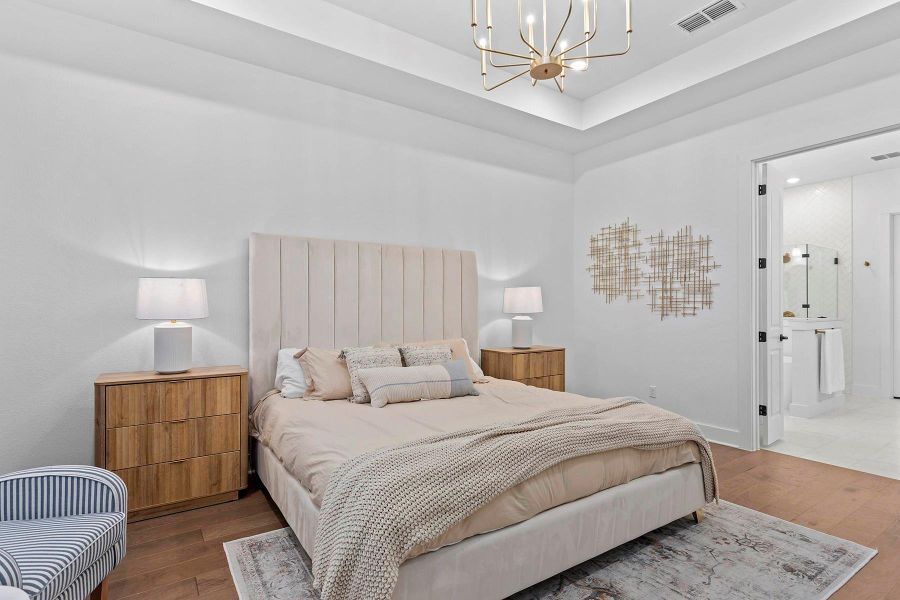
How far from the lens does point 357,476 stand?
5.48ft

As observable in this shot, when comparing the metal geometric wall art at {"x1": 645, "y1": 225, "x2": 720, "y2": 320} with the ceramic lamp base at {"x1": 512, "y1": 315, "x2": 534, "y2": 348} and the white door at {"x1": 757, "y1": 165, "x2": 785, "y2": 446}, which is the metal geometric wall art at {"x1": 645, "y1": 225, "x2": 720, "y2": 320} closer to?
the white door at {"x1": 757, "y1": 165, "x2": 785, "y2": 446}

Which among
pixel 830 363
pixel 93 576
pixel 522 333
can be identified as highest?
pixel 522 333

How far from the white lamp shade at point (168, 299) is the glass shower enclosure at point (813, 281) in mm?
6633

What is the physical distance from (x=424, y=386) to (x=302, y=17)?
245 centimetres

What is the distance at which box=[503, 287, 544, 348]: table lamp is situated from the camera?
14.2 feet

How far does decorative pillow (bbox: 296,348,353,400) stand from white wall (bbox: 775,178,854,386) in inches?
247

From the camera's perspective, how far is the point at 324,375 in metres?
3.05

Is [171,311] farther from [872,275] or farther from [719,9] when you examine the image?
[872,275]

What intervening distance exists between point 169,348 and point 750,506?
3.48m

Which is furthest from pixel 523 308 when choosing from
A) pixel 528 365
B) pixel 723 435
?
pixel 723 435

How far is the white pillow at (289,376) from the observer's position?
3.06 m

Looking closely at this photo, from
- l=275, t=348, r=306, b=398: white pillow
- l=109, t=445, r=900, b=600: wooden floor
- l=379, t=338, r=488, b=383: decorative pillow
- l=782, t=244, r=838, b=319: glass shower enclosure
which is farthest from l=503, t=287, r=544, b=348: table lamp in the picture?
l=782, t=244, r=838, b=319: glass shower enclosure

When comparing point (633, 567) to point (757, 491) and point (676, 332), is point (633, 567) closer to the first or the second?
point (757, 491)

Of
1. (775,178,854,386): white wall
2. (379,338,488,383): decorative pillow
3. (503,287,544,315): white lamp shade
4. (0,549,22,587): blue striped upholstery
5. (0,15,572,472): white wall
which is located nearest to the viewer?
(0,549,22,587): blue striped upholstery
